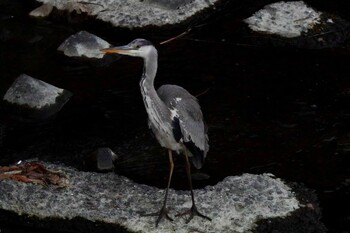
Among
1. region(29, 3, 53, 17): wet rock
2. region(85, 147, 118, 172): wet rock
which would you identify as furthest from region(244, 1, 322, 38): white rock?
region(85, 147, 118, 172): wet rock

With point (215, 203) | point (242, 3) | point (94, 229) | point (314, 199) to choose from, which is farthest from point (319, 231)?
point (242, 3)

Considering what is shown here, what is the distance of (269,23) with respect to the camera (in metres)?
9.06

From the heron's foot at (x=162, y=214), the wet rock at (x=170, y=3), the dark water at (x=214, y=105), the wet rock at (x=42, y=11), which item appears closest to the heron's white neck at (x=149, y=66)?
the heron's foot at (x=162, y=214)

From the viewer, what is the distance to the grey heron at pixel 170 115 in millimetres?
5672

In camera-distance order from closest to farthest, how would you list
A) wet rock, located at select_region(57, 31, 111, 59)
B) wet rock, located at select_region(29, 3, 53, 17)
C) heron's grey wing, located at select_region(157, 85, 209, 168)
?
1. heron's grey wing, located at select_region(157, 85, 209, 168)
2. wet rock, located at select_region(57, 31, 111, 59)
3. wet rock, located at select_region(29, 3, 53, 17)

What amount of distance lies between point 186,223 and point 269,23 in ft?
12.3

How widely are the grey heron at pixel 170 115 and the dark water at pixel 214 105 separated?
1.97 ft

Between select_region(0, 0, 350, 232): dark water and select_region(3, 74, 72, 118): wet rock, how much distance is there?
104 mm

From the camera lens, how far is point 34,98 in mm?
7789

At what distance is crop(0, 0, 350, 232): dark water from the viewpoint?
264 inches

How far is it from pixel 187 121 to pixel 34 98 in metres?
2.34

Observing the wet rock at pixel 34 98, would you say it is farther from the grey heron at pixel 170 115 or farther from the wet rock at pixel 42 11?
the wet rock at pixel 42 11

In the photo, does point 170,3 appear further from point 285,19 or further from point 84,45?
point 285,19

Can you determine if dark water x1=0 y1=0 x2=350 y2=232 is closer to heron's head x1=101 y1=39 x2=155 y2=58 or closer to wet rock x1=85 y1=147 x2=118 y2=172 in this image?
wet rock x1=85 y1=147 x2=118 y2=172
